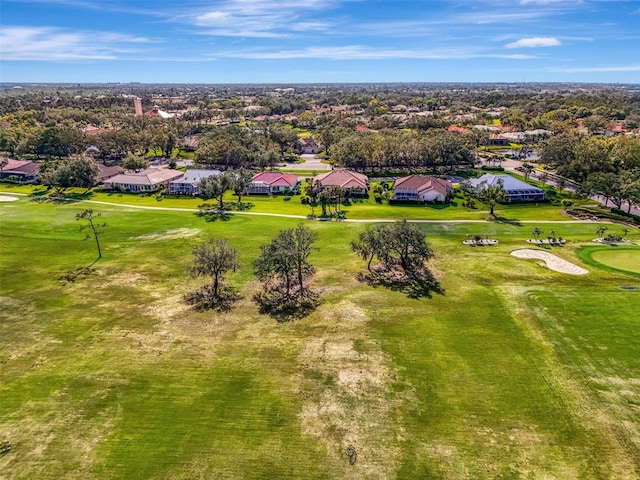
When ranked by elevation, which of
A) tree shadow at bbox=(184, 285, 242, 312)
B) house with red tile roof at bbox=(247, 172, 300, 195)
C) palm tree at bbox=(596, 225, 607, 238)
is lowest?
tree shadow at bbox=(184, 285, 242, 312)

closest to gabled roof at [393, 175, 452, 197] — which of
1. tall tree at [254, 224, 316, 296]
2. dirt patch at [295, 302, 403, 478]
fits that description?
tall tree at [254, 224, 316, 296]

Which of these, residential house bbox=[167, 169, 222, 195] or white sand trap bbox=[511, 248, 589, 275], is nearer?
white sand trap bbox=[511, 248, 589, 275]

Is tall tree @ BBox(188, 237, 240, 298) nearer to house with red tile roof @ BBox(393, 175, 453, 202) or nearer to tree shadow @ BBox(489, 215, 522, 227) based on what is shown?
tree shadow @ BBox(489, 215, 522, 227)

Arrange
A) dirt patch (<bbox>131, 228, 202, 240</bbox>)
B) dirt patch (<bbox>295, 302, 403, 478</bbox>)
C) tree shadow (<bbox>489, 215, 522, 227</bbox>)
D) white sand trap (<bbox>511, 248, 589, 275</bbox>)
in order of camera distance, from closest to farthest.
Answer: dirt patch (<bbox>295, 302, 403, 478</bbox>) < white sand trap (<bbox>511, 248, 589, 275</bbox>) < dirt patch (<bbox>131, 228, 202, 240</bbox>) < tree shadow (<bbox>489, 215, 522, 227</bbox>)

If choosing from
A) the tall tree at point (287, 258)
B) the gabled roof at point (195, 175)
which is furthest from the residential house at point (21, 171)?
the tall tree at point (287, 258)

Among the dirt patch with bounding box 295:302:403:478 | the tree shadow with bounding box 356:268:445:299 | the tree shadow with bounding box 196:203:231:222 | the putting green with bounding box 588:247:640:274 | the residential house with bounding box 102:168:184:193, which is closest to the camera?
the dirt patch with bounding box 295:302:403:478

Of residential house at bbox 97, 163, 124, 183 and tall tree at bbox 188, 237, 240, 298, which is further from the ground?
residential house at bbox 97, 163, 124, 183

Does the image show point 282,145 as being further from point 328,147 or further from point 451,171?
point 451,171
